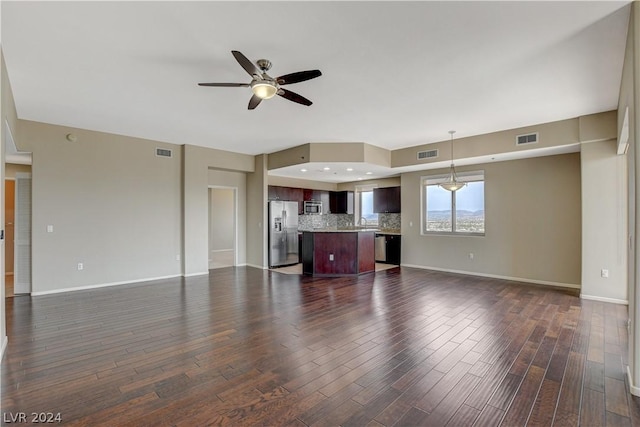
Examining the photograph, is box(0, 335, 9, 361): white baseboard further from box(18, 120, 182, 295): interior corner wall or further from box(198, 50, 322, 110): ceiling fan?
box(198, 50, 322, 110): ceiling fan

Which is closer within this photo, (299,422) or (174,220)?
(299,422)

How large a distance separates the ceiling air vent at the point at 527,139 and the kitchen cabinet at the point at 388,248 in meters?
3.61

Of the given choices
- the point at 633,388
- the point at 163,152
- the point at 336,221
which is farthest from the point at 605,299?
the point at 163,152

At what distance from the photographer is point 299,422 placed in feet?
6.39

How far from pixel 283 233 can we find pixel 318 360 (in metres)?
5.33

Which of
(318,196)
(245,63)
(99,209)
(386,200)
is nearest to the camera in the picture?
(245,63)

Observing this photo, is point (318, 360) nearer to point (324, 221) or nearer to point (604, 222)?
point (604, 222)

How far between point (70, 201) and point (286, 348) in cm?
484

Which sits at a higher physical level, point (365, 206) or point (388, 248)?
point (365, 206)

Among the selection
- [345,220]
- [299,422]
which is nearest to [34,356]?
[299,422]

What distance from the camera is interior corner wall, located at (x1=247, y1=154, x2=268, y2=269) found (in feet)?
25.0

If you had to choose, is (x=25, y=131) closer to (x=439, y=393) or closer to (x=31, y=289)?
(x=31, y=289)

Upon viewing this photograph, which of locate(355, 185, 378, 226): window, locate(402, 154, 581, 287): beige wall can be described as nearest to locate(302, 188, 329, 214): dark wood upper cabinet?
locate(355, 185, 378, 226): window

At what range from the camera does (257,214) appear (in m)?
7.81
